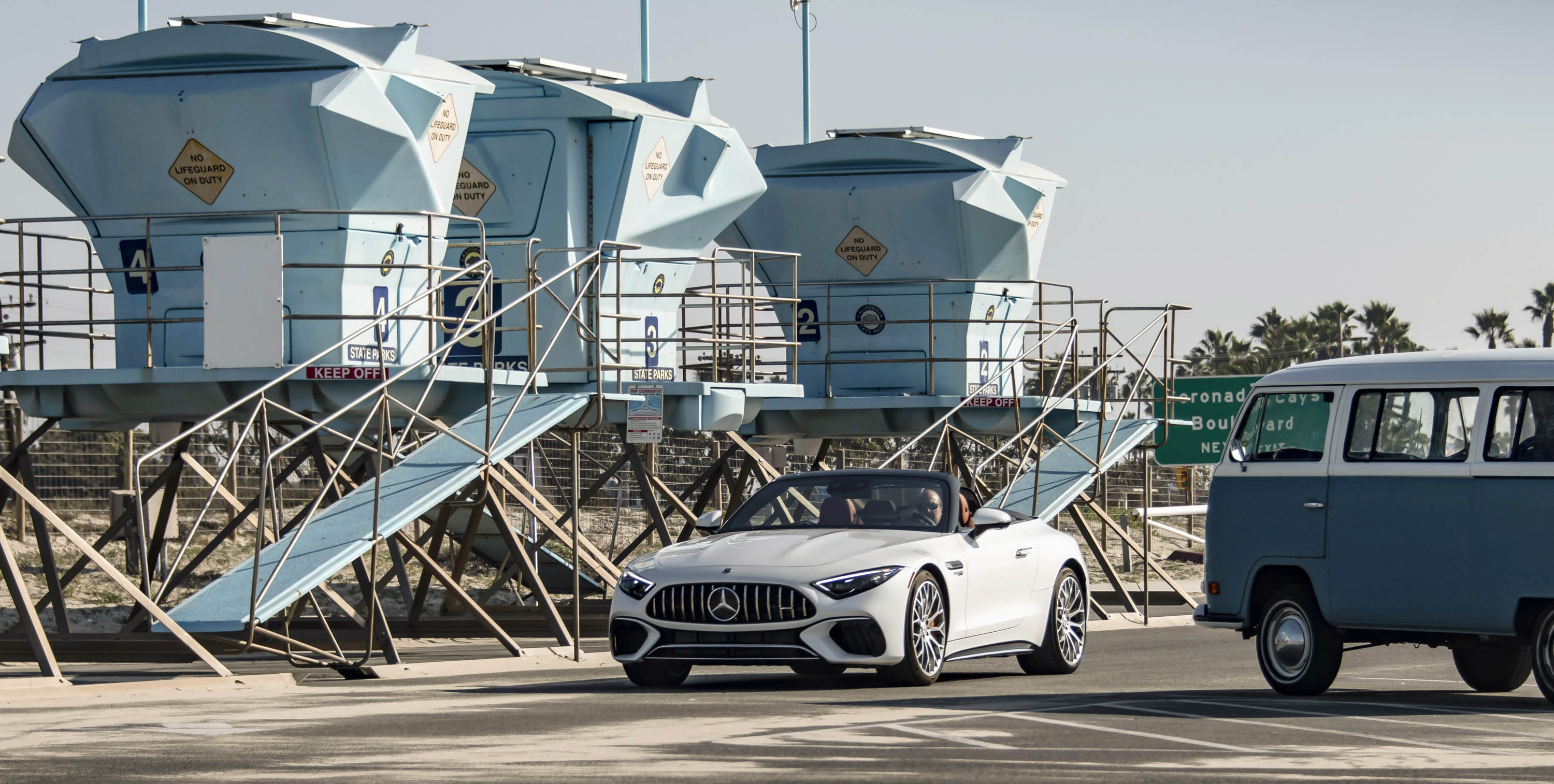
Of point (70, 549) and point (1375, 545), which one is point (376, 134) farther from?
point (70, 549)

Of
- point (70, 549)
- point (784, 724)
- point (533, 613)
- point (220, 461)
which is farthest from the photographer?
point (220, 461)

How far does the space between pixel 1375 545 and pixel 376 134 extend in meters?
9.56

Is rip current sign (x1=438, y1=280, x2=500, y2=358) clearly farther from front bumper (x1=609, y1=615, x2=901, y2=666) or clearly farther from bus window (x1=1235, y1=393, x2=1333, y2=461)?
bus window (x1=1235, y1=393, x2=1333, y2=461)

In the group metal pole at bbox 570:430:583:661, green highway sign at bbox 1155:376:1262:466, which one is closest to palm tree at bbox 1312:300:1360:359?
green highway sign at bbox 1155:376:1262:466

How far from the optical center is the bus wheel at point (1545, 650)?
12070mm

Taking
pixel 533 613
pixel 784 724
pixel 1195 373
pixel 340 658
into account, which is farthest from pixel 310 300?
pixel 1195 373

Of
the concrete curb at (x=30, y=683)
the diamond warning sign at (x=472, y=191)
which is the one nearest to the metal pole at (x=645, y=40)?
the diamond warning sign at (x=472, y=191)

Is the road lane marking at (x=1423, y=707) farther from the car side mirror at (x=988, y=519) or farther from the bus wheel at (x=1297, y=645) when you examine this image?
the car side mirror at (x=988, y=519)

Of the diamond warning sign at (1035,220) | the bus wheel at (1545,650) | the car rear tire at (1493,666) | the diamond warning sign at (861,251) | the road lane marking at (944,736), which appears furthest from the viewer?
the diamond warning sign at (1035,220)

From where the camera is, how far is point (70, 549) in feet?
100.0

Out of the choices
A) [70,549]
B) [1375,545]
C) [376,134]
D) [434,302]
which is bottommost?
[70,549]

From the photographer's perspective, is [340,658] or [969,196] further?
[969,196]

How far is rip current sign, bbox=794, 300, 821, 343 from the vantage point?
27516 mm

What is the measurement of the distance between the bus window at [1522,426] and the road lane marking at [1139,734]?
3166 millimetres
